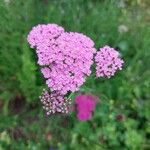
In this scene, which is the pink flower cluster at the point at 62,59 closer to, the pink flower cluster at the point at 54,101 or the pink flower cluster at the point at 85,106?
the pink flower cluster at the point at 54,101

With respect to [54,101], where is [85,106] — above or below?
above

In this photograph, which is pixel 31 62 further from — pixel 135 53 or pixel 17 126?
pixel 135 53

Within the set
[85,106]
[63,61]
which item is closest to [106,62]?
[63,61]

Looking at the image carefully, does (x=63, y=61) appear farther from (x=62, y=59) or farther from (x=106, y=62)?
(x=106, y=62)

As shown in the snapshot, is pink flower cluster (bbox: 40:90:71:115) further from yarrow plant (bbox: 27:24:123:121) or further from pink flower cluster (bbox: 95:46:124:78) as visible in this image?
pink flower cluster (bbox: 95:46:124:78)

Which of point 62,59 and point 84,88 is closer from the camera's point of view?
point 62,59

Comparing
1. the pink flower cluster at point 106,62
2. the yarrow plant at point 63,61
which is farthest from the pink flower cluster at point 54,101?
the pink flower cluster at point 106,62

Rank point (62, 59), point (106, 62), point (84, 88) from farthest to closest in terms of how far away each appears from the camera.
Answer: point (84, 88)
point (106, 62)
point (62, 59)
